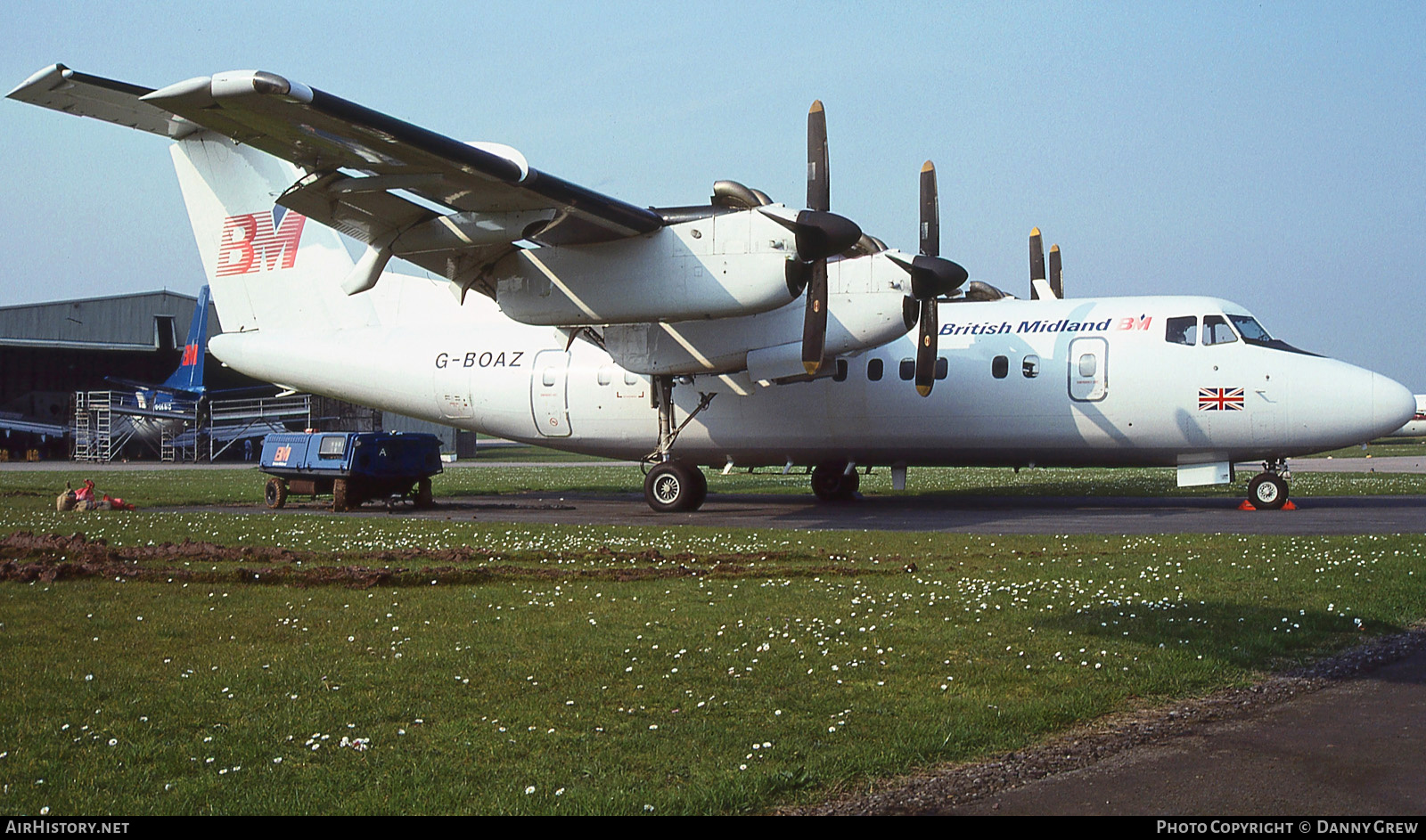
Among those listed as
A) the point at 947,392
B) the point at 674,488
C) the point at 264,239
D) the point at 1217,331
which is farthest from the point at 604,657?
the point at 264,239

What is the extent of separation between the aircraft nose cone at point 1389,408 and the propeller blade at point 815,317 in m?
8.59

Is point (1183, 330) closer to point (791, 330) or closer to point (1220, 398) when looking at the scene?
point (1220, 398)

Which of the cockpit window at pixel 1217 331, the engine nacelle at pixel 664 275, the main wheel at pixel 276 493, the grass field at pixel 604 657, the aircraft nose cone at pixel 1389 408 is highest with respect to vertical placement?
the engine nacelle at pixel 664 275

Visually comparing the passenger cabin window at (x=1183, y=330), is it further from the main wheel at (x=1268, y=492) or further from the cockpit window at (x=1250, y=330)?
the main wheel at (x=1268, y=492)

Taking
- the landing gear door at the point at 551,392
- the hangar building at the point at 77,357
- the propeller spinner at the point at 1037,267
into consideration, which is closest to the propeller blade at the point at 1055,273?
the propeller spinner at the point at 1037,267

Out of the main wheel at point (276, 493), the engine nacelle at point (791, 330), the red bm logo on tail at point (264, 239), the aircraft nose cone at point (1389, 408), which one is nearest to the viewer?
the aircraft nose cone at point (1389, 408)

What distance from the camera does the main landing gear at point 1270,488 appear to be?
57.3ft

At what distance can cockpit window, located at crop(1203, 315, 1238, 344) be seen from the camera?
56.1ft

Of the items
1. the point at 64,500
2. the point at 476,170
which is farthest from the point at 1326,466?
the point at 64,500

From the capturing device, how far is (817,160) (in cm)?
1608

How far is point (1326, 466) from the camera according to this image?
127 feet

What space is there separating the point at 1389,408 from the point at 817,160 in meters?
9.55

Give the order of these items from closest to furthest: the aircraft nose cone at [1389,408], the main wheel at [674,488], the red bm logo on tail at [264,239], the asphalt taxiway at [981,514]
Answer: the asphalt taxiway at [981,514] < the aircraft nose cone at [1389,408] < the main wheel at [674,488] < the red bm logo on tail at [264,239]

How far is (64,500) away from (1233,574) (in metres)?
19.4
